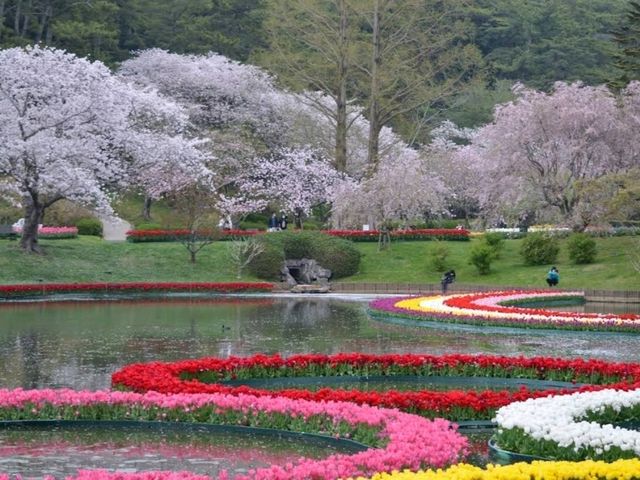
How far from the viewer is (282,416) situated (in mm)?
14383

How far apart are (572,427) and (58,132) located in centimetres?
3818

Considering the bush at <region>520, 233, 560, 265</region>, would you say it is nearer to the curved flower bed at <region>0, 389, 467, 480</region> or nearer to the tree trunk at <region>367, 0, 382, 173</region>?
the tree trunk at <region>367, 0, 382, 173</region>

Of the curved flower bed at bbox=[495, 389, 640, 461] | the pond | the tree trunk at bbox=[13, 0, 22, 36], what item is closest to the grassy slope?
the pond

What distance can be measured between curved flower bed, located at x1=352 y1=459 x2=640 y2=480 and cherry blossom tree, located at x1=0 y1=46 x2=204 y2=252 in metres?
36.5

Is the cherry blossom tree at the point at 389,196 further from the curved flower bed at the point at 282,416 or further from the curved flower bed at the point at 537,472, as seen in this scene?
the curved flower bed at the point at 537,472

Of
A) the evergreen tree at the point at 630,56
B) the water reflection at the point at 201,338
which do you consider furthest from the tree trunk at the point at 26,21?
the evergreen tree at the point at 630,56

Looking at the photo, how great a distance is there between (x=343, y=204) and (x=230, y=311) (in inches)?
888

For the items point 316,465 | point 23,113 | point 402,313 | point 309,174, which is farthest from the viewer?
point 309,174

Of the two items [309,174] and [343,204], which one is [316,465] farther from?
[309,174]

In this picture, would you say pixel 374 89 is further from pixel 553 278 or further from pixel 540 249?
pixel 553 278

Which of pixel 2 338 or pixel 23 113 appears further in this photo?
pixel 23 113

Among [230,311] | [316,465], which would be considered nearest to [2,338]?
[230,311]

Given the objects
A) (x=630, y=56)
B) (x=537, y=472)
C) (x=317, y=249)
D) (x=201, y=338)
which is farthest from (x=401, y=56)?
(x=537, y=472)

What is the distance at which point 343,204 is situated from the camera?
5791cm
